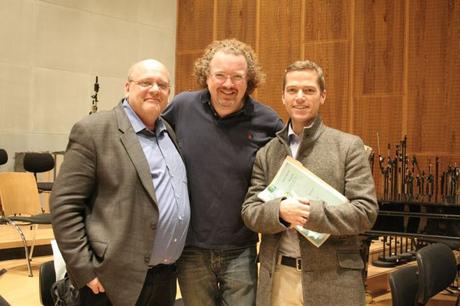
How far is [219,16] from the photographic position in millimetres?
9289

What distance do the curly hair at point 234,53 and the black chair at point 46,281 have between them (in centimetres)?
111

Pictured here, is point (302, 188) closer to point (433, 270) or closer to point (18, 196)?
point (433, 270)

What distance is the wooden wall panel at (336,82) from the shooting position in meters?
8.11

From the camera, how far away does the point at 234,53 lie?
246cm

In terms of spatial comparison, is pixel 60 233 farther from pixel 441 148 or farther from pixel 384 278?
pixel 441 148

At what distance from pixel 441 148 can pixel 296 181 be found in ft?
19.0

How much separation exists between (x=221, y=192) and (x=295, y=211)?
44 centimetres

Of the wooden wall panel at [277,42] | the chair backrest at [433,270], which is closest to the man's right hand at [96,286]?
the chair backrest at [433,270]

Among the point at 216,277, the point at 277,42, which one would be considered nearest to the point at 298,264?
the point at 216,277

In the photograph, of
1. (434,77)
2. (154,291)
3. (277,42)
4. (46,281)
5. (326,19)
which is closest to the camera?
(154,291)

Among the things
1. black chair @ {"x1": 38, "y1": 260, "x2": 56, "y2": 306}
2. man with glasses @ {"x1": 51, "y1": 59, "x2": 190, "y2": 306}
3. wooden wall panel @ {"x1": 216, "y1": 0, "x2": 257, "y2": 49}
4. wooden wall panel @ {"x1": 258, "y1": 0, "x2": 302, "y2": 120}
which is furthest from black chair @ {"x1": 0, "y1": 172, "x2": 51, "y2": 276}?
wooden wall panel @ {"x1": 216, "y1": 0, "x2": 257, "y2": 49}

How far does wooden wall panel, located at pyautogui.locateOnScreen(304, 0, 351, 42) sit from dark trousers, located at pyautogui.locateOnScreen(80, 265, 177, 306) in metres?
6.44

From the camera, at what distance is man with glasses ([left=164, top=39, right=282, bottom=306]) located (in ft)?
7.91

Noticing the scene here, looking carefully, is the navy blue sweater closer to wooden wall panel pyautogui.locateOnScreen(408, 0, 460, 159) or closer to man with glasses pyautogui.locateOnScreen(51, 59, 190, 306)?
man with glasses pyautogui.locateOnScreen(51, 59, 190, 306)
